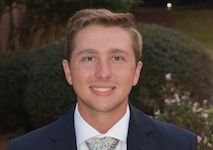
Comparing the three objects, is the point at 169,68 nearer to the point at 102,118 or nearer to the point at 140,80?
the point at 140,80

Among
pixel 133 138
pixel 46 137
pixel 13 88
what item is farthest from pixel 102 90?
pixel 13 88

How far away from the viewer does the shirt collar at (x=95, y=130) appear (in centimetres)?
261

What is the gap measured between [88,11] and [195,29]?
25.4m

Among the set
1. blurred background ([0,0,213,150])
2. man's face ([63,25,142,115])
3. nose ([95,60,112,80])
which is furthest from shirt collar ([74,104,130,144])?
blurred background ([0,0,213,150])

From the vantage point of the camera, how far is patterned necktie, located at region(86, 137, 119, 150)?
259 cm

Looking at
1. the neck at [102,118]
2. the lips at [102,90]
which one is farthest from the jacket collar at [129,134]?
the lips at [102,90]

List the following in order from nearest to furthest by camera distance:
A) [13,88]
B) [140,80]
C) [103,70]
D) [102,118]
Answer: [103,70], [102,118], [140,80], [13,88]

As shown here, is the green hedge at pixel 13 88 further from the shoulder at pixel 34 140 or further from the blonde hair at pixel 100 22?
the blonde hair at pixel 100 22

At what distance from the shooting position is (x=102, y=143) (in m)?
2.60

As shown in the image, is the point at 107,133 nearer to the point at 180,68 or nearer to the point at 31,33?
the point at 180,68

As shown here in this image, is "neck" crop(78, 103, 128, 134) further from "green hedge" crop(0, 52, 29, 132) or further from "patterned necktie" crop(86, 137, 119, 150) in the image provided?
"green hedge" crop(0, 52, 29, 132)

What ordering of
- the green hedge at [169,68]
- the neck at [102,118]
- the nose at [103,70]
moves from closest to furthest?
the nose at [103,70] → the neck at [102,118] → the green hedge at [169,68]

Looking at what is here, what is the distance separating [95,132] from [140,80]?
4552mm

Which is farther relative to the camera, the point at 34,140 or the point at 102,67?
the point at 34,140
